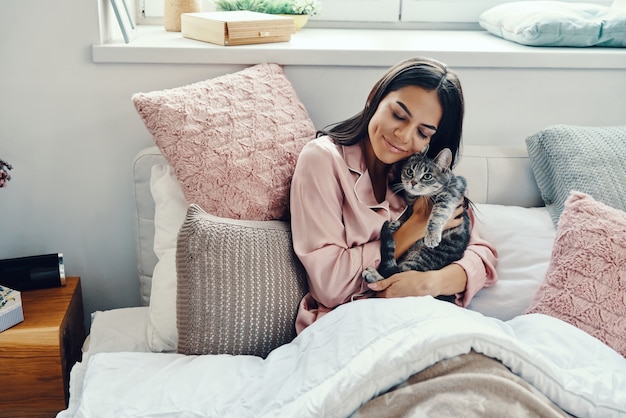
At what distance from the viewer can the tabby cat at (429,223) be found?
4.45ft

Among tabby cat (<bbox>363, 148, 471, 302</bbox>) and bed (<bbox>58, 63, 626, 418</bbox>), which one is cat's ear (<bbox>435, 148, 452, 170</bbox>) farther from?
bed (<bbox>58, 63, 626, 418</bbox>)

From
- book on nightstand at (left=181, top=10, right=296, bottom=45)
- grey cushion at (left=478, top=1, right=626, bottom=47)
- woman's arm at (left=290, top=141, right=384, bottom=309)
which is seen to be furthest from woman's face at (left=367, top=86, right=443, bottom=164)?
grey cushion at (left=478, top=1, right=626, bottom=47)

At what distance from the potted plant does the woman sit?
0.57 m

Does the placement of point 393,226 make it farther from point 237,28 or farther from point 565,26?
point 565,26

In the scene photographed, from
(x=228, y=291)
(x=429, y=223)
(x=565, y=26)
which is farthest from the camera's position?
(x=565, y=26)

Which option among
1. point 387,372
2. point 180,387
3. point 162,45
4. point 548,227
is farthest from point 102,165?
point 548,227

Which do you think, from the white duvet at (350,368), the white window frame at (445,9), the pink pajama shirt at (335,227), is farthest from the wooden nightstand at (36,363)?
the white window frame at (445,9)

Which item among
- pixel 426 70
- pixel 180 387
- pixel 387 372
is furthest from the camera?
pixel 426 70

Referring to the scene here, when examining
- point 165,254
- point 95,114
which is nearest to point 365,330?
point 165,254

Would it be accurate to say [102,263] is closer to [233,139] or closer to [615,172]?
[233,139]

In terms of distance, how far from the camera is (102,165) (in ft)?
5.47

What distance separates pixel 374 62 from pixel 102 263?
92cm

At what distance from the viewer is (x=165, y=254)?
4.78ft

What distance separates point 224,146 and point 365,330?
53 centimetres
